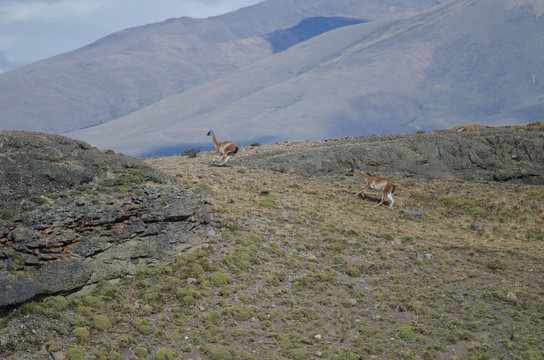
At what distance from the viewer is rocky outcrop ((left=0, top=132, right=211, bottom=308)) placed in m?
16.0

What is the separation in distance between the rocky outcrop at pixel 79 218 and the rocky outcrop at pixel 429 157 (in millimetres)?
16189

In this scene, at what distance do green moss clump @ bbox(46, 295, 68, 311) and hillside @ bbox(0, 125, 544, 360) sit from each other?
32mm

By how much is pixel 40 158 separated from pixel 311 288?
467 inches

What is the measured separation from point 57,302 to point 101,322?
1.59 meters

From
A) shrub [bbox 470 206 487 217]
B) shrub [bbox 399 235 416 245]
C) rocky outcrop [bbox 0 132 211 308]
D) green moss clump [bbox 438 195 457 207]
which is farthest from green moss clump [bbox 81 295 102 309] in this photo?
shrub [bbox 470 206 487 217]

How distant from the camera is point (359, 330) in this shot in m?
18.0

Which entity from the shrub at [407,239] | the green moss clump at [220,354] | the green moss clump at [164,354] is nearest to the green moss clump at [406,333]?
Result: the green moss clump at [220,354]

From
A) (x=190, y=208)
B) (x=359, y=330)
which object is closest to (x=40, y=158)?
(x=190, y=208)

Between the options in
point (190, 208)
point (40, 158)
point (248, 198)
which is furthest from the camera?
point (248, 198)

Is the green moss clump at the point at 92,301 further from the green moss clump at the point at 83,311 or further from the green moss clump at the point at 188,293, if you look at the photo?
the green moss clump at the point at 188,293

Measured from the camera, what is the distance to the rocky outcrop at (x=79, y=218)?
52.5ft

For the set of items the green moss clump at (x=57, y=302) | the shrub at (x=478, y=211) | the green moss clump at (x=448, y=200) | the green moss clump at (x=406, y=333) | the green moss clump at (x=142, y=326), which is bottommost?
the shrub at (x=478, y=211)

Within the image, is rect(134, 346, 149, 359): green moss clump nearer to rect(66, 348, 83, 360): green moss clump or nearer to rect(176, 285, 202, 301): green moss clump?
rect(66, 348, 83, 360): green moss clump

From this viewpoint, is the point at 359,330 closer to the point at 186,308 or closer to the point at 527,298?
the point at 186,308
